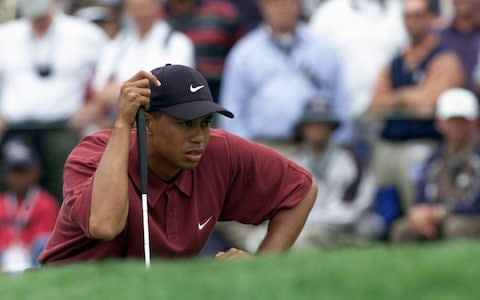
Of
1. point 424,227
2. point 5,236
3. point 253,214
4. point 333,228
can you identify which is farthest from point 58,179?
point 253,214

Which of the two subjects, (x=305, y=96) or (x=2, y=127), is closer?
(x=305, y=96)

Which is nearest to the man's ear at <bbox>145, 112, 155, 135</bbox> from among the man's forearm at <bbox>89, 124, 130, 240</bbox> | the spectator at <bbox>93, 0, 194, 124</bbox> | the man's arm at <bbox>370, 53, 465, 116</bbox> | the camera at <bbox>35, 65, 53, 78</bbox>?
the man's forearm at <bbox>89, 124, 130, 240</bbox>

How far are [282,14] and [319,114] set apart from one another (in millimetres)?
950

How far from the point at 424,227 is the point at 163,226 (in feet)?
15.0

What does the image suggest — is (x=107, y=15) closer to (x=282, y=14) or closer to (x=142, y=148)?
(x=282, y=14)

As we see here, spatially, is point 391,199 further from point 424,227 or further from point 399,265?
point 399,265

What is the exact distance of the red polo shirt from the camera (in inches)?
249

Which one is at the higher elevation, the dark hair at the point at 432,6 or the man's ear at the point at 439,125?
the dark hair at the point at 432,6

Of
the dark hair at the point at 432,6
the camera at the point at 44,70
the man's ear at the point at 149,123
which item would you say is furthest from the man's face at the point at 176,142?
the camera at the point at 44,70

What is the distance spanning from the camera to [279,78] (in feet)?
36.9

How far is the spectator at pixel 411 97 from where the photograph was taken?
1093cm

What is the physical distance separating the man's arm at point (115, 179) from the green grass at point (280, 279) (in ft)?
1.50

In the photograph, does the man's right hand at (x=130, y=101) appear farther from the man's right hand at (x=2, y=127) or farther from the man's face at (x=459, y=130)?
the man's right hand at (x=2, y=127)

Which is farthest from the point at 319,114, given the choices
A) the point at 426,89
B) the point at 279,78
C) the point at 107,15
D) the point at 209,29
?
the point at 107,15
